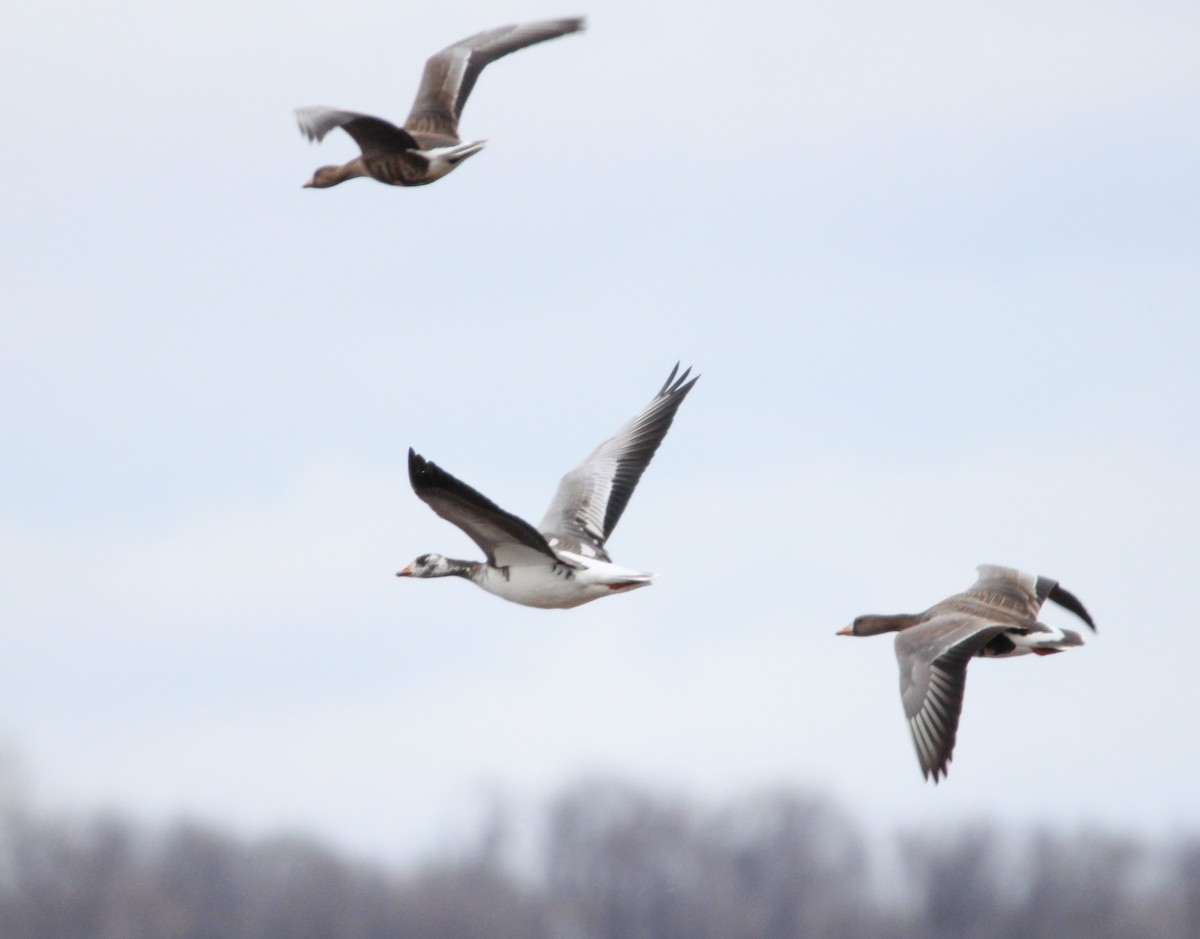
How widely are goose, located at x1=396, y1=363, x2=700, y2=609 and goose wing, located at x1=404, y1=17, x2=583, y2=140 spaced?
10.8ft

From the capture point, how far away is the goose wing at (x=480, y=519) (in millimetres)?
19234

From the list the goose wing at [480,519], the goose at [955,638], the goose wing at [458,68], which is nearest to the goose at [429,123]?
the goose wing at [458,68]

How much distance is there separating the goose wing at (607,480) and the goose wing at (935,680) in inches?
132

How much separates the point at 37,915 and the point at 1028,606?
6200 centimetres

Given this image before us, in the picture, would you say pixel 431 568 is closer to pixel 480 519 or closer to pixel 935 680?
pixel 480 519

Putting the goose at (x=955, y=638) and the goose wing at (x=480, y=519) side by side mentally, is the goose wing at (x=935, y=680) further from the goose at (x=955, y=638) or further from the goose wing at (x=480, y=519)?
the goose wing at (x=480, y=519)

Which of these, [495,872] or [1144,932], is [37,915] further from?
[1144,932]

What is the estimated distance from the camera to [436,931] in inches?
3270

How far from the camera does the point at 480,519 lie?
20.3 m

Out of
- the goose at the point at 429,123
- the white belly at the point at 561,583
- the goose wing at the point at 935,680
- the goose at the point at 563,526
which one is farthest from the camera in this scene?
→ the white belly at the point at 561,583

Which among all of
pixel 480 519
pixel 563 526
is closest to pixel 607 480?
pixel 563 526

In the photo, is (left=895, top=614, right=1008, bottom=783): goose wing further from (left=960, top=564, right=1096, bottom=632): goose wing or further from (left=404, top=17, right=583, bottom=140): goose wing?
(left=404, top=17, right=583, bottom=140): goose wing

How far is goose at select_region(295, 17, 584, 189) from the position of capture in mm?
20516

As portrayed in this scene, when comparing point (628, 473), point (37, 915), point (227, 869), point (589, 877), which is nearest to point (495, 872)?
point (589, 877)
